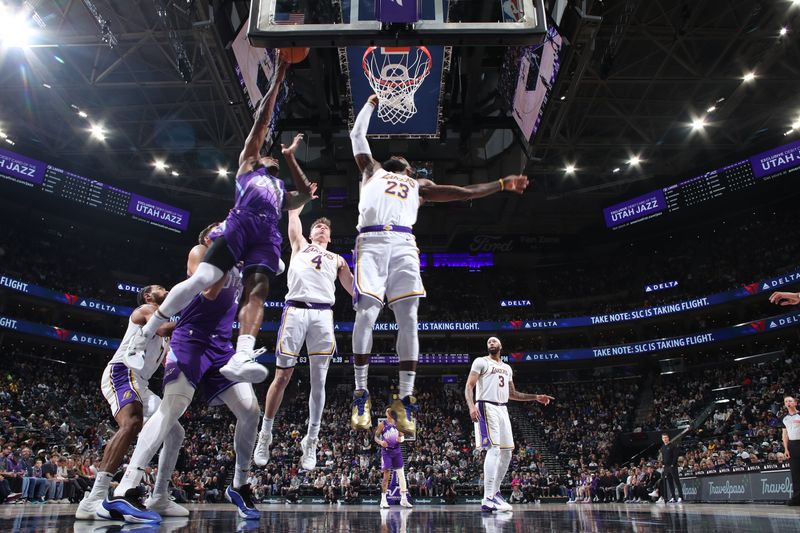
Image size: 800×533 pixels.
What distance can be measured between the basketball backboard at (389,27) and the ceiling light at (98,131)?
17.5 m

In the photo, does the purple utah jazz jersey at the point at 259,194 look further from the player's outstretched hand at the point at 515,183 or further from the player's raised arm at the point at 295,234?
the player's outstretched hand at the point at 515,183

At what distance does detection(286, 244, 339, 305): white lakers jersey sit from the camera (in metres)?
6.30

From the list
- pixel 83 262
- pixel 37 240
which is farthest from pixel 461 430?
pixel 37 240

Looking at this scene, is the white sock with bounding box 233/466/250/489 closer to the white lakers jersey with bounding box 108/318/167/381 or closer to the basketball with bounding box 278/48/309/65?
the white lakers jersey with bounding box 108/318/167/381

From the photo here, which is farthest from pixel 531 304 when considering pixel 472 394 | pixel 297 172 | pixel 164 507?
pixel 164 507

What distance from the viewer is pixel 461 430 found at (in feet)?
86.6

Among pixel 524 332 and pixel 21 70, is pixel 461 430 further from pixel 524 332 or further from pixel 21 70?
pixel 21 70

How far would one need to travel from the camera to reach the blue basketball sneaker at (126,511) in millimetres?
3732

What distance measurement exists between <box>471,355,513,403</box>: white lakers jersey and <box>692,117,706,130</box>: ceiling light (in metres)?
16.8

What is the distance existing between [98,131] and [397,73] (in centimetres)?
1477

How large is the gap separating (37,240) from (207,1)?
2201 cm

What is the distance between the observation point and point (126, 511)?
3.73 m

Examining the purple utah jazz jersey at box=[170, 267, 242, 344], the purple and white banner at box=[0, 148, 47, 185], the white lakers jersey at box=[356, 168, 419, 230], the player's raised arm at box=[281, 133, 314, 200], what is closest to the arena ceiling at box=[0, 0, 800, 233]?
the purple and white banner at box=[0, 148, 47, 185]

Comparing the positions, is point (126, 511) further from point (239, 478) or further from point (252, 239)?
point (252, 239)
